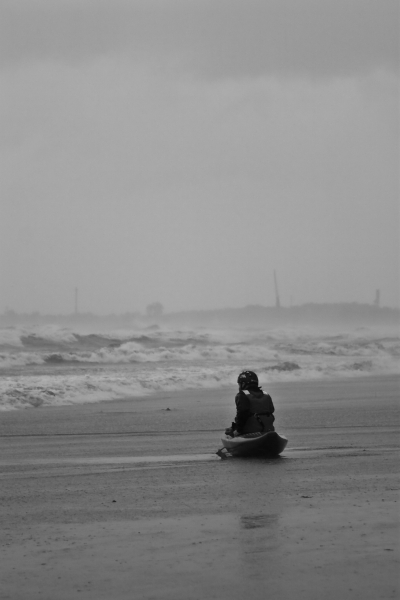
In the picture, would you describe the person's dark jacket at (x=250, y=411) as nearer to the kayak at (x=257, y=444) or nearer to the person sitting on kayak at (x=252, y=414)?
the person sitting on kayak at (x=252, y=414)

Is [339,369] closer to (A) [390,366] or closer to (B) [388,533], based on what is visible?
(A) [390,366]

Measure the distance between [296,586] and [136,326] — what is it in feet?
274

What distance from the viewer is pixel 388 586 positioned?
5.89 meters

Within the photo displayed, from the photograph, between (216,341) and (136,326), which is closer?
(216,341)

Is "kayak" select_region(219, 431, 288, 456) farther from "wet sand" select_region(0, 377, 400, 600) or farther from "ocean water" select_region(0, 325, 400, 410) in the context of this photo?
"ocean water" select_region(0, 325, 400, 410)

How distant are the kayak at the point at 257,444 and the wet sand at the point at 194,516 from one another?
9.3 inches

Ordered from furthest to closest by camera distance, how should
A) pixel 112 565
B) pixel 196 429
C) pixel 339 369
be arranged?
pixel 339 369 < pixel 196 429 < pixel 112 565

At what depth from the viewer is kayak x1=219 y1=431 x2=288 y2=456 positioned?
12953 mm

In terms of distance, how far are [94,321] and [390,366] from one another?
47.2 metres

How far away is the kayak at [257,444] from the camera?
42.5 feet

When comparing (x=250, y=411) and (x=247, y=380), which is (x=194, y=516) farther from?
(x=247, y=380)

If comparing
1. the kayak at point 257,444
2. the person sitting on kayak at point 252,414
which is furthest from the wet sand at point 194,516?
the person sitting on kayak at point 252,414

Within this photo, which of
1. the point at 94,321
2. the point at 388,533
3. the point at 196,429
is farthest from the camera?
the point at 94,321

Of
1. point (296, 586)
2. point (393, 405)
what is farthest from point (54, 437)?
point (296, 586)
